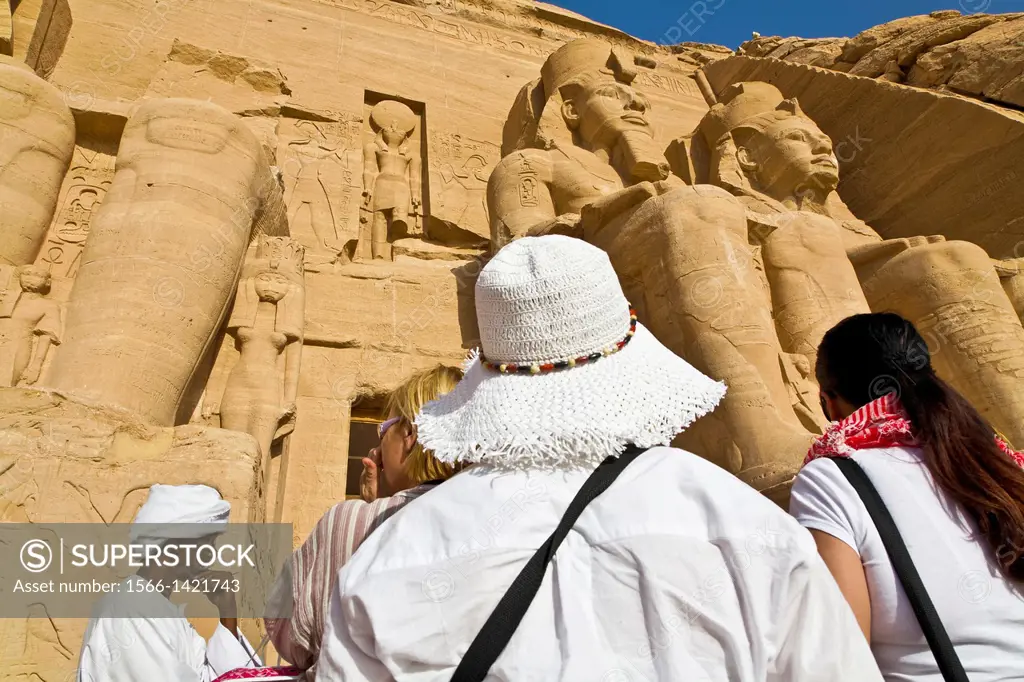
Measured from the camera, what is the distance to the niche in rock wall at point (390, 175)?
5.52 meters

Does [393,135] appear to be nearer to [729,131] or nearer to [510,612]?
[729,131]

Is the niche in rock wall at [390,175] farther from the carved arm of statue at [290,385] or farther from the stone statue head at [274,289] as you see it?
the carved arm of statue at [290,385]

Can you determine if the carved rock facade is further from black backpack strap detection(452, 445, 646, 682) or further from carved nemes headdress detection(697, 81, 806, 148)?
black backpack strap detection(452, 445, 646, 682)

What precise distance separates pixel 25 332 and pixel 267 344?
0.96m

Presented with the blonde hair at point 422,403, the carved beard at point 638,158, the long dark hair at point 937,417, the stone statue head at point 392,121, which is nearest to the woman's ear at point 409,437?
the blonde hair at point 422,403

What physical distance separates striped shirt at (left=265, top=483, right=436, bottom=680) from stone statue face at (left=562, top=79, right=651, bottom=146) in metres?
4.50

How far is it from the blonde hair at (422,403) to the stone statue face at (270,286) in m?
2.53

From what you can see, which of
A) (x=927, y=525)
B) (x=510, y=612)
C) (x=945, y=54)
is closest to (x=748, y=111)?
(x=945, y=54)

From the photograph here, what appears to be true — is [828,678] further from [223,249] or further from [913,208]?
[913,208]

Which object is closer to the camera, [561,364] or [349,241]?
[561,364]

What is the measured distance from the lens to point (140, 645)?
1417mm

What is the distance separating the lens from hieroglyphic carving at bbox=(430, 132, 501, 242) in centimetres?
577

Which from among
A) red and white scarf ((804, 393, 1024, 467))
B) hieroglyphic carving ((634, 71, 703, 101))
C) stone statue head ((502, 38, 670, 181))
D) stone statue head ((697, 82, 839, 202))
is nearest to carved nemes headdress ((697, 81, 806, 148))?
stone statue head ((697, 82, 839, 202))

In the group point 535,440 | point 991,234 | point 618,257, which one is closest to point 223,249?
point 618,257
